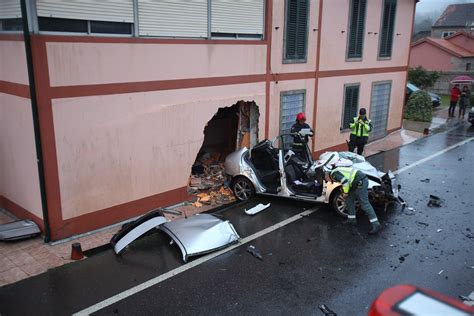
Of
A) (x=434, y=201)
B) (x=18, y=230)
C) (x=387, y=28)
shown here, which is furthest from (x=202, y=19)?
(x=387, y=28)

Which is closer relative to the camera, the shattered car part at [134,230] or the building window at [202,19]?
the shattered car part at [134,230]

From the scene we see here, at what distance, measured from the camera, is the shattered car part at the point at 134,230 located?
24.8 ft

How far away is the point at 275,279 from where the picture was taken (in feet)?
22.8

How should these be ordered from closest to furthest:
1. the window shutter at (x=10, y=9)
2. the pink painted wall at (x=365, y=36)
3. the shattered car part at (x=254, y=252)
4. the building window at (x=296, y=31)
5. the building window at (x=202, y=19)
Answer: the window shutter at (x=10, y=9)
the shattered car part at (x=254, y=252)
the building window at (x=202, y=19)
the building window at (x=296, y=31)
the pink painted wall at (x=365, y=36)

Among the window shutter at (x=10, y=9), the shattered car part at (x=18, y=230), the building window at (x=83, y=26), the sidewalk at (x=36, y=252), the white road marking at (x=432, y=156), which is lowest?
the white road marking at (x=432, y=156)

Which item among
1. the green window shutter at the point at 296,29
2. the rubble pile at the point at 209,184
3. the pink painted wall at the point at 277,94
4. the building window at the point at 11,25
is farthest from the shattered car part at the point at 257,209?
the building window at the point at 11,25

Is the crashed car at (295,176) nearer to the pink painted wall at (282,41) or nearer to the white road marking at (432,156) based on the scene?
the pink painted wall at (282,41)

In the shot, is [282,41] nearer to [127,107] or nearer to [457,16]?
[127,107]

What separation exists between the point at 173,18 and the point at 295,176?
4.44 meters

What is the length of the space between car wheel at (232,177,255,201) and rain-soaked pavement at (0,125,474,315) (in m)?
0.58

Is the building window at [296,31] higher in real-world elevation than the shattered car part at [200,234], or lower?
higher

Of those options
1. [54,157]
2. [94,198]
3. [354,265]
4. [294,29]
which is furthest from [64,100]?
[294,29]

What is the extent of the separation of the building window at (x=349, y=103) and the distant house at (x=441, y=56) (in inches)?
1169

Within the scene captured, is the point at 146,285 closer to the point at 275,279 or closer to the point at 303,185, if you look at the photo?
the point at 275,279
